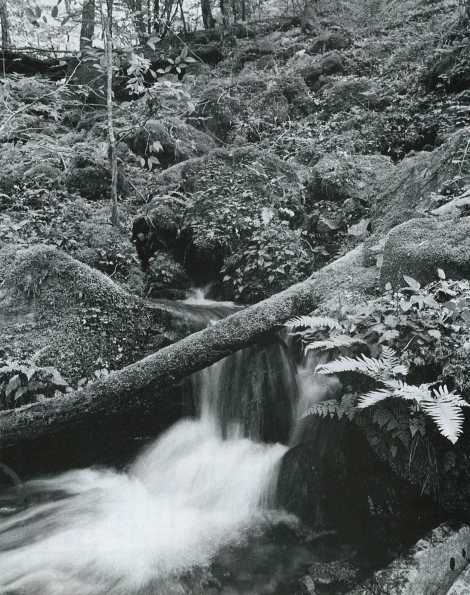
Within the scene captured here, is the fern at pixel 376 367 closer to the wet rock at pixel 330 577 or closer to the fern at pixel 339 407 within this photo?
the fern at pixel 339 407

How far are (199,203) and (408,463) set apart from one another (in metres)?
5.88

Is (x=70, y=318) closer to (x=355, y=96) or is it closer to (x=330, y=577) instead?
(x=330, y=577)

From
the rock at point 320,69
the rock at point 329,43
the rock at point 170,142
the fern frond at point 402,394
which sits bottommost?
the fern frond at point 402,394

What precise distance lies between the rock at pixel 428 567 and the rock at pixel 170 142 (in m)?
9.91

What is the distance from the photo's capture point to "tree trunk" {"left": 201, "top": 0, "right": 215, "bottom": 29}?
21545 mm

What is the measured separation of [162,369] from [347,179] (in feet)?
18.3

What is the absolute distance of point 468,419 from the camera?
9.11 ft

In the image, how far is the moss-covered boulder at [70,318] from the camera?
4.76m

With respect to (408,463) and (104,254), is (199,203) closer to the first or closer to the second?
(104,254)

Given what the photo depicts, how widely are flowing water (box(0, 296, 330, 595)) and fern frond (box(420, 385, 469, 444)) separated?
1793 millimetres

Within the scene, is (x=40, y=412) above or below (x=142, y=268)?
below

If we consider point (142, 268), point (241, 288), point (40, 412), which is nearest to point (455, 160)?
point (241, 288)

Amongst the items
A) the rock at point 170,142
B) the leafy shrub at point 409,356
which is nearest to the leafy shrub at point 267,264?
the leafy shrub at point 409,356

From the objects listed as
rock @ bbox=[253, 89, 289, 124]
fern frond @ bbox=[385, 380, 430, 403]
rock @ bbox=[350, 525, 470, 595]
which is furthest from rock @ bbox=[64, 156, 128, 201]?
rock @ bbox=[350, 525, 470, 595]
